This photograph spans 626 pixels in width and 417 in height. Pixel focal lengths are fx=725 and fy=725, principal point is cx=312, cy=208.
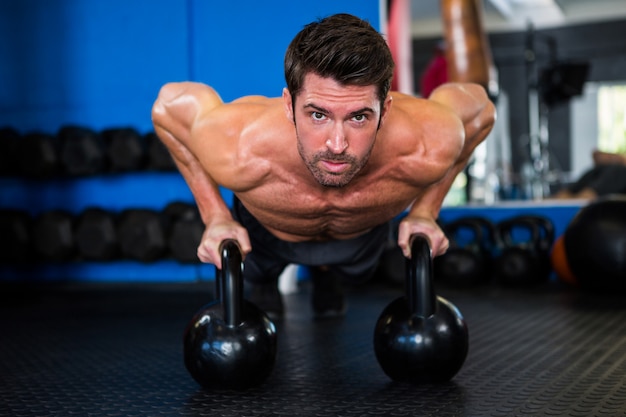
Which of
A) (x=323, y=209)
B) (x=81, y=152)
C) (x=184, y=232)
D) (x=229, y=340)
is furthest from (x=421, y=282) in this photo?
(x=81, y=152)

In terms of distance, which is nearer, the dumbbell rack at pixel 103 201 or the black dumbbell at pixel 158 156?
the black dumbbell at pixel 158 156

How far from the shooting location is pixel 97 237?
3547 mm

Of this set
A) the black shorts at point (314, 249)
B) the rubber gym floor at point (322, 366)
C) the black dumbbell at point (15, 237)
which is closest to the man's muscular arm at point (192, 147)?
the black shorts at point (314, 249)

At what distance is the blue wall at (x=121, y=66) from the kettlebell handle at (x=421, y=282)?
2.13 meters

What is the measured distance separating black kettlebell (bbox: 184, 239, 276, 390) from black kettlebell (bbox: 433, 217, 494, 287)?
6.69 ft

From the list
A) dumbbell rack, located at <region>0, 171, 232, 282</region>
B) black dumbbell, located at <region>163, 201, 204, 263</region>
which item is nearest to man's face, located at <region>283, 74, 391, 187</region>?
black dumbbell, located at <region>163, 201, 204, 263</region>

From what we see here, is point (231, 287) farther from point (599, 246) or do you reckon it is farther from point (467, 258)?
point (467, 258)

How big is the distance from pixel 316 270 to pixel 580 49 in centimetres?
766

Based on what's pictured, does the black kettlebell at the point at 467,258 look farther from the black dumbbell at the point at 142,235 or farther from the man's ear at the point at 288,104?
the man's ear at the point at 288,104

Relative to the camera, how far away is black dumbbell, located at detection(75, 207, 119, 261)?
3.55 m

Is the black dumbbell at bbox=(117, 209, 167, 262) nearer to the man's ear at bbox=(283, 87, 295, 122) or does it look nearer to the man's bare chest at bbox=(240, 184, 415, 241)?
the man's bare chest at bbox=(240, 184, 415, 241)

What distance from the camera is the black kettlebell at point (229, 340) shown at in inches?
55.7

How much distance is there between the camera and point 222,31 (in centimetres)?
354

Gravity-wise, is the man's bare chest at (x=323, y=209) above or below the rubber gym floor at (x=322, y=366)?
above
